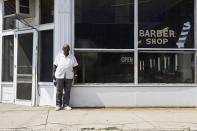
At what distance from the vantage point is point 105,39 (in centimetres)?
955

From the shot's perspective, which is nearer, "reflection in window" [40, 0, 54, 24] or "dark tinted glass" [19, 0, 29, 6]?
"reflection in window" [40, 0, 54, 24]

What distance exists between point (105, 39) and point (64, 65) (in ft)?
5.18

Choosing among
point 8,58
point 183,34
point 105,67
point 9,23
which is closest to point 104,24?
point 105,67

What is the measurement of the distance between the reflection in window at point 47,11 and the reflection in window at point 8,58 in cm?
183

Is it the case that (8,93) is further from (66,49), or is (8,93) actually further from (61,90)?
(66,49)

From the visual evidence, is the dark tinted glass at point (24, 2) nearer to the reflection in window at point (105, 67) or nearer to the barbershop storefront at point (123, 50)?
the barbershop storefront at point (123, 50)

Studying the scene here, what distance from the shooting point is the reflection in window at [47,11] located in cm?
984

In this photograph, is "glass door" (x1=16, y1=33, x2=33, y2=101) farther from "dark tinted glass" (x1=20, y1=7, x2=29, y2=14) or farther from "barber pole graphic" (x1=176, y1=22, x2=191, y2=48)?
"barber pole graphic" (x1=176, y1=22, x2=191, y2=48)

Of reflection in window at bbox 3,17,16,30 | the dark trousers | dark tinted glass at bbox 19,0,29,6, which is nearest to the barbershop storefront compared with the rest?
dark tinted glass at bbox 19,0,29,6

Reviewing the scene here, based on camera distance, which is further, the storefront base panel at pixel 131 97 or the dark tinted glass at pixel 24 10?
the dark tinted glass at pixel 24 10

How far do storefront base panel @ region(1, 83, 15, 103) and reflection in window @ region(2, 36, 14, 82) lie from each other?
224mm

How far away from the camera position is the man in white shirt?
29.4 ft

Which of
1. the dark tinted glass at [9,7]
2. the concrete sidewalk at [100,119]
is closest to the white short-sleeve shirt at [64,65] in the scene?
the concrete sidewalk at [100,119]

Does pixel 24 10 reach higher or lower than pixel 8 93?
higher
